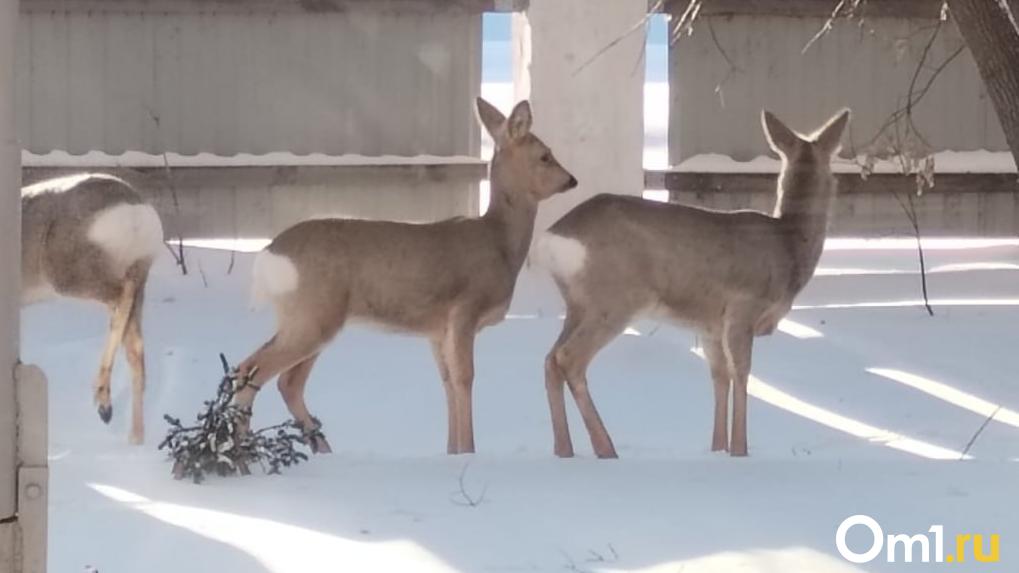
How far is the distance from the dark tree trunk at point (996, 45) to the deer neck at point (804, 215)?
3.62ft

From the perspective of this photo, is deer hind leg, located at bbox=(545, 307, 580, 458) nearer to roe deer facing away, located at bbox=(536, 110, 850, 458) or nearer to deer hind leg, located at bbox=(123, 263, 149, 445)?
roe deer facing away, located at bbox=(536, 110, 850, 458)

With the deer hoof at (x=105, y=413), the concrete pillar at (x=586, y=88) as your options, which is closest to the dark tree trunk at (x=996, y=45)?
the deer hoof at (x=105, y=413)

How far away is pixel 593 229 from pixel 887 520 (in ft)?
7.95

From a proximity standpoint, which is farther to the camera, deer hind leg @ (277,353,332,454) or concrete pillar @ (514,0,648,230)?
concrete pillar @ (514,0,648,230)

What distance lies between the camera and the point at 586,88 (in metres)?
11.6

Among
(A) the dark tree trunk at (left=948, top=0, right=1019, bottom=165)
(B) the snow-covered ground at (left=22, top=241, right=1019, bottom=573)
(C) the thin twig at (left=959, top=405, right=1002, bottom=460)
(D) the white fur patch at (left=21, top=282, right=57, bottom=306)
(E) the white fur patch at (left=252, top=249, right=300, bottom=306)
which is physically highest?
(A) the dark tree trunk at (left=948, top=0, right=1019, bottom=165)

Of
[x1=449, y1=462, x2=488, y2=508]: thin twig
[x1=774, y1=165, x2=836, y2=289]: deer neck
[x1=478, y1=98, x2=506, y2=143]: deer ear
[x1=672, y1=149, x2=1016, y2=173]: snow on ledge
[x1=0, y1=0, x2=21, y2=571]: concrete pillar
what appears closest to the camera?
[x1=0, y1=0, x2=21, y2=571]: concrete pillar

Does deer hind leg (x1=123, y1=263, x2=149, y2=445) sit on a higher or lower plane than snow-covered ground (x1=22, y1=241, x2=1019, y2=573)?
higher

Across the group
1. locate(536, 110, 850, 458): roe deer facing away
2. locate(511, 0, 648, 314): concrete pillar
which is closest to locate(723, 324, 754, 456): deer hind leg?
locate(536, 110, 850, 458): roe deer facing away

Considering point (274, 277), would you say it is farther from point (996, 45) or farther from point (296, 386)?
point (996, 45)

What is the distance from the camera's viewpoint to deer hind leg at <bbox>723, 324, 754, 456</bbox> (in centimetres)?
731

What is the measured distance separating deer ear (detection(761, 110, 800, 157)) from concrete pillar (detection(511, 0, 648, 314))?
3.56 m

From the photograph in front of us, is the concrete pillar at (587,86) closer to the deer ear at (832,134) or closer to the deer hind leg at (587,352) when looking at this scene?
the deer ear at (832,134)

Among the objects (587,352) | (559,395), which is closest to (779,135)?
(587,352)
